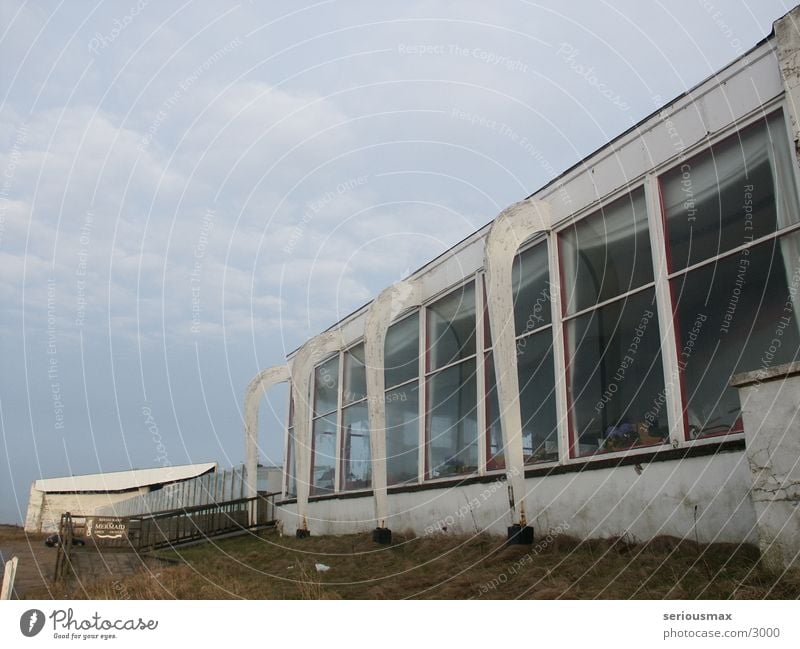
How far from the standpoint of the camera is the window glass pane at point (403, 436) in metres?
12.3

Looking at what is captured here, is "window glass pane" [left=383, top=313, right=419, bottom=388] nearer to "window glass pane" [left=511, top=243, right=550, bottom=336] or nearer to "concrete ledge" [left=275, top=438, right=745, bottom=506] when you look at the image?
"concrete ledge" [left=275, top=438, right=745, bottom=506]

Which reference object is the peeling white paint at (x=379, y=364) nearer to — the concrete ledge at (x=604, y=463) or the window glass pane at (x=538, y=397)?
the concrete ledge at (x=604, y=463)

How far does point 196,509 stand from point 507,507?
10761mm

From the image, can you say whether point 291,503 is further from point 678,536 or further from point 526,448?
point 678,536

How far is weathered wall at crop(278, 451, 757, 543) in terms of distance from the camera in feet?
19.8

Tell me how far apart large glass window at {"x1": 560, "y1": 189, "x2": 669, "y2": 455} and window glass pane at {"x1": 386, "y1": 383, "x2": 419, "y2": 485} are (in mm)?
4261

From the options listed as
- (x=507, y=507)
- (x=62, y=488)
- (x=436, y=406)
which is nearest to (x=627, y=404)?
(x=507, y=507)

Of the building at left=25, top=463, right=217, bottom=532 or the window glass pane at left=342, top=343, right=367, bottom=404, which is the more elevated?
the window glass pane at left=342, top=343, right=367, bottom=404

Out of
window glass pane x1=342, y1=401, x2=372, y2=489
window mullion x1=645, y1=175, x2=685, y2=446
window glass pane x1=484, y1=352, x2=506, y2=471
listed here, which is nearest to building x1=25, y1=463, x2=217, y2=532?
window glass pane x1=342, y1=401, x2=372, y2=489

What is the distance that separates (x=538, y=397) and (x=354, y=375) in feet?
23.3

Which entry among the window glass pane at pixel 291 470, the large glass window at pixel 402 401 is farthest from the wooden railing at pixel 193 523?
the large glass window at pixel 402 401

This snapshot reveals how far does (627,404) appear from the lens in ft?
25.7

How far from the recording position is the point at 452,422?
11414 mm

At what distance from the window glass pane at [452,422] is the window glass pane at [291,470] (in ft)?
24.0
